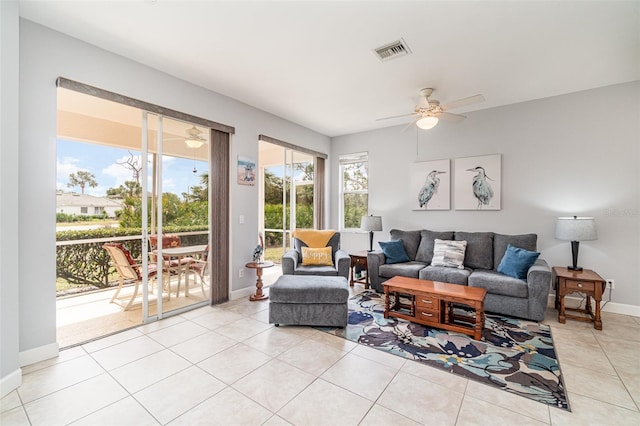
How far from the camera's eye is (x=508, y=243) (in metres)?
3.97

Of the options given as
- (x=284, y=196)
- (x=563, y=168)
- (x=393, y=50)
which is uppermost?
(x=393, y=50)

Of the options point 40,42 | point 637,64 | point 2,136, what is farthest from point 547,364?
point 40,42

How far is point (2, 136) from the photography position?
2025 mm

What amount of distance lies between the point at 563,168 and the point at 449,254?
196 cm

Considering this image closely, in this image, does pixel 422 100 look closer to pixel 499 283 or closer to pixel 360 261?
pixel 499 283

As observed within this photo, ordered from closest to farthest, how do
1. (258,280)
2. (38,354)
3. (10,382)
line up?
(10,382)
(38,354)
(258,280)

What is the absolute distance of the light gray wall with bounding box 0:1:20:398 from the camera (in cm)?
201

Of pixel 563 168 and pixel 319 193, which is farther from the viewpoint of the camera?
pixel 319 193

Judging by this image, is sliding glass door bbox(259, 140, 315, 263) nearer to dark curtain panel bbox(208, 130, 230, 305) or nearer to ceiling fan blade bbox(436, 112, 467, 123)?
dark curtain panel bbox(208, 130, 230, 305)

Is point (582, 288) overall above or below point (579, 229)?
below

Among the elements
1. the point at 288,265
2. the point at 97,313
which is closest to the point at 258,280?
the point at 288,265

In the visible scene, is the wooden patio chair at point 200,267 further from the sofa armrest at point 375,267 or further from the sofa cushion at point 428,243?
the sofa cushion at point 428,243

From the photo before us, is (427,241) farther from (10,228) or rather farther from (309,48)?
(10,228)

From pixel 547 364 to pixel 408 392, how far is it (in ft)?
4.44
